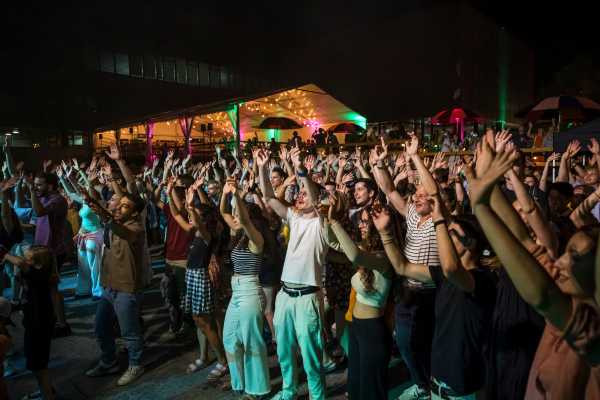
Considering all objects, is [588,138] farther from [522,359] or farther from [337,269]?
[522,359]

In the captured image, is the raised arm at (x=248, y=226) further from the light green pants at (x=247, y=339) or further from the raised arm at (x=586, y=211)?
the raised arm at (x=586, y=211)

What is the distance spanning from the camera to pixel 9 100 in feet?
64.6

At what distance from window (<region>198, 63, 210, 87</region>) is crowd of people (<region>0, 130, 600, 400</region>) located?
23017mm

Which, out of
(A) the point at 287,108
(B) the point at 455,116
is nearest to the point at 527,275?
(B) the point at 455,116

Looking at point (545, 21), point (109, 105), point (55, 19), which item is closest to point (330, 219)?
point (545, 21)

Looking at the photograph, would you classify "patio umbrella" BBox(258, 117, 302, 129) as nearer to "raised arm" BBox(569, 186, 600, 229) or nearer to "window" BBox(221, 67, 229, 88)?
"raised arm" BBox(569, 186, 600, 229)

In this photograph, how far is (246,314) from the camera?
146 inches

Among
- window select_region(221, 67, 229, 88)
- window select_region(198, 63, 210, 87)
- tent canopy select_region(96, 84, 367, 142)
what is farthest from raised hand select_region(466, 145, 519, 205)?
window select_region(221, 67, 229, 88)

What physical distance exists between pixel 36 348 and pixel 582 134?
22.3ft

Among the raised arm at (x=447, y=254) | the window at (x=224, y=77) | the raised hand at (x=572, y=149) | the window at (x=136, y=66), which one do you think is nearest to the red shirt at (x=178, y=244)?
the raised arm at (x=447, y=254)

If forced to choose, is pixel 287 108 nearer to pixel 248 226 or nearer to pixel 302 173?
pixel 302 173

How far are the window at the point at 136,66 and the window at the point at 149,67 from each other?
19cm

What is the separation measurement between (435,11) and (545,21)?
200 inches

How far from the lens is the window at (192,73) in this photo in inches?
1075
